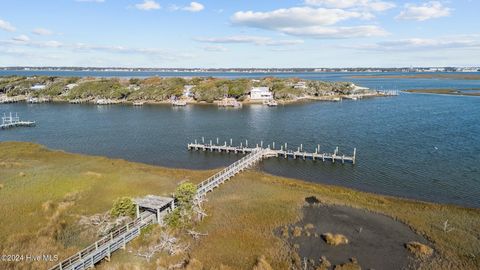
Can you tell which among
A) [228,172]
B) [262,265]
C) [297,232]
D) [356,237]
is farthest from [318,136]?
[262,265]

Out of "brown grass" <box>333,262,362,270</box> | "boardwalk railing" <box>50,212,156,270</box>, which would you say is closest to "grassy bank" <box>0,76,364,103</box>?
"boardwalk railing" <box>50,212,156,270</box>

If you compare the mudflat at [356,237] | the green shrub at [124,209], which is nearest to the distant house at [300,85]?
the mudflat at [356,237]

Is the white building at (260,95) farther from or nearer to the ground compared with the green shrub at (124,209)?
farther from the ground

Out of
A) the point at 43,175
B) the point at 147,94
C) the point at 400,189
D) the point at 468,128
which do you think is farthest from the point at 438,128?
the point at 147,94

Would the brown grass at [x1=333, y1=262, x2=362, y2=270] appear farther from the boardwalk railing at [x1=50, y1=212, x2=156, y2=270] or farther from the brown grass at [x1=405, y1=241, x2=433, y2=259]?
the boardwalk railing at [x1=50, y1=212, x2=156, y2=270]

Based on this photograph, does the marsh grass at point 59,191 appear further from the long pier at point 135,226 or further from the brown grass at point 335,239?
the brown grass at point 335,239

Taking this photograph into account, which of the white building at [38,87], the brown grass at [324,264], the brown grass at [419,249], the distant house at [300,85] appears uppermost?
the distant house at [300,85]
